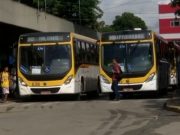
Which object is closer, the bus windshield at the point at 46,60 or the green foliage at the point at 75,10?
the bus windshield at the point at 46,60

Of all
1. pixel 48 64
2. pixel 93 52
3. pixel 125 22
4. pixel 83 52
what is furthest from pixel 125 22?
pixel 48 64

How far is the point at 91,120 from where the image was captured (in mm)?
16094

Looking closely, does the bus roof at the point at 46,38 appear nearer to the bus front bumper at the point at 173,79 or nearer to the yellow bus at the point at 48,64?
the yellow bus at the point at 48,64

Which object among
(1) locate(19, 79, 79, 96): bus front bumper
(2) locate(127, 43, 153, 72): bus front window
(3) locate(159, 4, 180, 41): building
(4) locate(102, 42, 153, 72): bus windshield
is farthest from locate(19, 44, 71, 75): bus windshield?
(3) locate(159, 4, 180, 41): building

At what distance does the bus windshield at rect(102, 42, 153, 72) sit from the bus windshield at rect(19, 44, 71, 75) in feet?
6.11

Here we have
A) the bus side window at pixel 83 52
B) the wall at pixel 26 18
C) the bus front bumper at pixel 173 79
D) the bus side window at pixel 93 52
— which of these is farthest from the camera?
the bus front bumper at pixel 173 79

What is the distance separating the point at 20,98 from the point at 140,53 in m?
8.00

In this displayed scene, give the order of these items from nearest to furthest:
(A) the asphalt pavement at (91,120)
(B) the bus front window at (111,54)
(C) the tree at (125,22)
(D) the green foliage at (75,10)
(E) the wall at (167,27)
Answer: (A) the asphalt pavement at (91,120)
(B) the bus front window at (111,54)
(D) the green foliage at (75,10)
(E) the wall at (167,27)
(C) the tree at (125,22)

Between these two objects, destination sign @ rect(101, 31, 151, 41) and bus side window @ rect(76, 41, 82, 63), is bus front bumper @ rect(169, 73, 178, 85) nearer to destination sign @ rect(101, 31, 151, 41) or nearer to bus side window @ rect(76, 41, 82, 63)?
destination sign @ rect(101, 31, 151, 41)

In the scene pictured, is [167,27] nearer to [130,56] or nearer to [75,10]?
[75,10]

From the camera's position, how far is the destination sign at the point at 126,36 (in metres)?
25.4

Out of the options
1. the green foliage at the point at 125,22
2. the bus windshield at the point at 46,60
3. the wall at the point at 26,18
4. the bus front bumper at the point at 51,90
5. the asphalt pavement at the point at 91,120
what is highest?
the green foliage at the point at 125,22

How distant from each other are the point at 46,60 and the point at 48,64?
202 millimetres

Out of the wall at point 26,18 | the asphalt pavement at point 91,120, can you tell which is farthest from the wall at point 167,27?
the asphalt pavement at point 91,120
